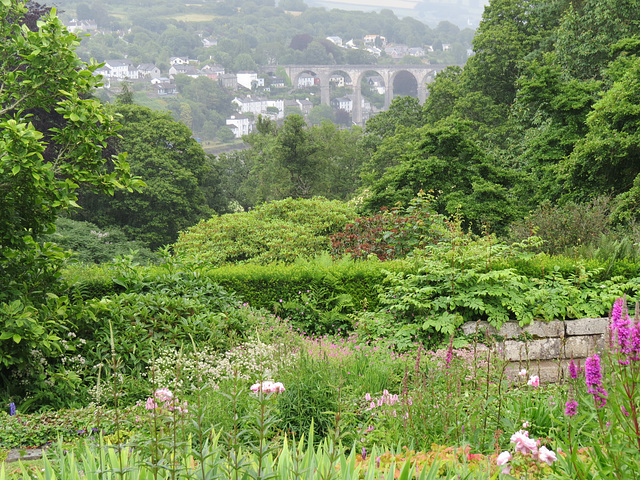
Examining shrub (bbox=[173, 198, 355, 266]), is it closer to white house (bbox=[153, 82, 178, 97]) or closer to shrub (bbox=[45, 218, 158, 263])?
shrub (bbox=[45, 218, 158, 263])

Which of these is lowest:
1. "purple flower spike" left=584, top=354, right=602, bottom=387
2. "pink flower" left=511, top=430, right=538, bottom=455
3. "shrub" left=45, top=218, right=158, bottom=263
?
"shrub" left=45, top=218, right=158, bottom=263

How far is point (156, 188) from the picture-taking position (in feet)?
80.3

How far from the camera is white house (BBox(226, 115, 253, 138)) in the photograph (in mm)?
84312

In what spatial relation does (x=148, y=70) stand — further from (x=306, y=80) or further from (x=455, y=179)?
(x=455, y=179)

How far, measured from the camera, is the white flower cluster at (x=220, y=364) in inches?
176

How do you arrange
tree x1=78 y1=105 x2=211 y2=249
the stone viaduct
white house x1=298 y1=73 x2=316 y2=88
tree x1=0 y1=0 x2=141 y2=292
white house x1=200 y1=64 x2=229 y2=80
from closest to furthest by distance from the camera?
tree x1=0 y1=0 x2=141 y2=292 < tree x1=78 y1=105 x2=211 y2=249 < the stone viaduct < white house x1=200 y1=64 x2=229 y2=80 < white house x1=298 y1=73 x2=316 y2=88

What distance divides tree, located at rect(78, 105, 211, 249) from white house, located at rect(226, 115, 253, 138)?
2247 inches

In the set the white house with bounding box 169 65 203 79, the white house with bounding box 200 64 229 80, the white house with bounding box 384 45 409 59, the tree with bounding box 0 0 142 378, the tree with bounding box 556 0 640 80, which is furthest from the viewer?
the white house with bounding box 384 45 409 59

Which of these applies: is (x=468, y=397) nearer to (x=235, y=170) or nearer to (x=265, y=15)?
(x=235, y=170)

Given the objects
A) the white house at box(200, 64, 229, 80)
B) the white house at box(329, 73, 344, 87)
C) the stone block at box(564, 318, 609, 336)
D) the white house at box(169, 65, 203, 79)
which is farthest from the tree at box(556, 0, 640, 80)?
the white house at box(329, 73, 344, 87)

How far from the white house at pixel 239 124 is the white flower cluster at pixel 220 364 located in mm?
80705

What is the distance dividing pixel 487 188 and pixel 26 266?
30.5ft

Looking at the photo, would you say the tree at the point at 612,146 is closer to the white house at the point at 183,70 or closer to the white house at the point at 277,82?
the white house at the point at 183,70

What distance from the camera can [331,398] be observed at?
12.6ft
